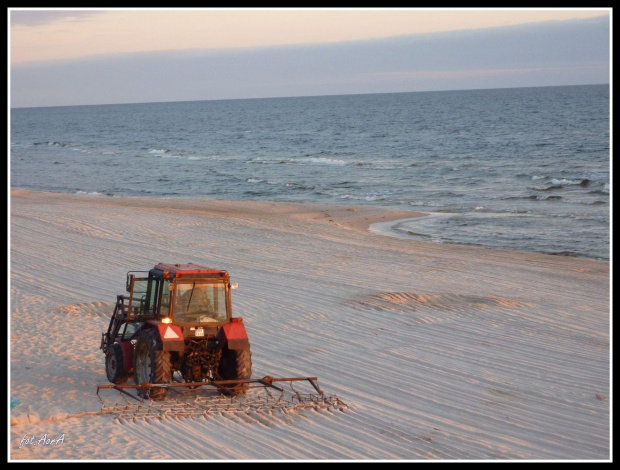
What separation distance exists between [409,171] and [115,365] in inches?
1674

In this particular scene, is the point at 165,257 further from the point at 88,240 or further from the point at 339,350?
the point at 339,350

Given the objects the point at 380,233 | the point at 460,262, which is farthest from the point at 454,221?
the point at 460,262

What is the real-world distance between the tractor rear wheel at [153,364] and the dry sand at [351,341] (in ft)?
2.42

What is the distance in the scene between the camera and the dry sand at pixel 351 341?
895 centimetres

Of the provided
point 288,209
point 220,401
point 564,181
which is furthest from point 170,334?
point 564,181

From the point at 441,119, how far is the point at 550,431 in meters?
102

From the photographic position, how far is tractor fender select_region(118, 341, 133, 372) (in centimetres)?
1080

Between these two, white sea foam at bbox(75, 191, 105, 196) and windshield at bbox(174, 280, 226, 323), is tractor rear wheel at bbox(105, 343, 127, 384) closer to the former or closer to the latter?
windshield at bbox(174, 280, 226, 323)

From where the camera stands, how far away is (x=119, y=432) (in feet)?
29.6

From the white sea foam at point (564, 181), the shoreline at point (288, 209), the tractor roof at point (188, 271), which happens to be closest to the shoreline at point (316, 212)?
the shoreline at point (288, 209)

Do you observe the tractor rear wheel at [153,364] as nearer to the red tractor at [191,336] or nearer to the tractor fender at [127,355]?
the red tractor at [191,336]

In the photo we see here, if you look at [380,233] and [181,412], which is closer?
[181,412]

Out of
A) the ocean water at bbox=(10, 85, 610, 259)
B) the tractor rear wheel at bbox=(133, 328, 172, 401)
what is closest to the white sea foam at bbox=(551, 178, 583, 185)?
A: the ocean water at bbox=(10, 85, 610, 259)

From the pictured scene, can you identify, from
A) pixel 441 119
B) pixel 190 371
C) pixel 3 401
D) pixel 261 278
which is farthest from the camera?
pixel 441 119
